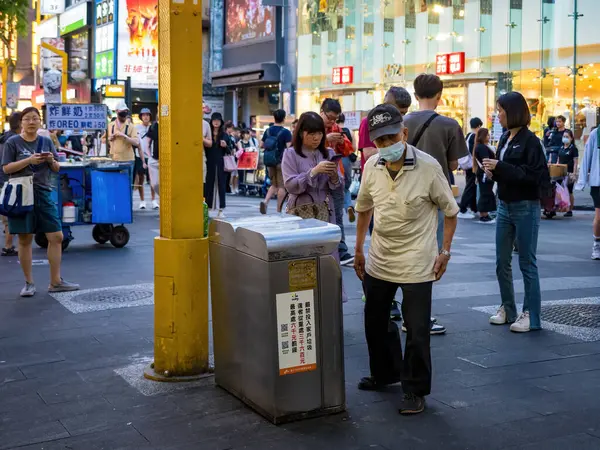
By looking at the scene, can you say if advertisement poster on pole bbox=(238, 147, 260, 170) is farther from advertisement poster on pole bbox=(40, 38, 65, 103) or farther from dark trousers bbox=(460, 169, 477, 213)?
dark trousers bbox=(460, 169, 477, 213)

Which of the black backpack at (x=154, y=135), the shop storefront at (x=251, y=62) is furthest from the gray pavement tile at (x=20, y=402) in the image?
the shop storefront at (x=251, y=62)

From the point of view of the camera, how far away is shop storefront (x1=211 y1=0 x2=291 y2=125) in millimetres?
36594

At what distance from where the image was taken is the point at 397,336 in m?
5.41

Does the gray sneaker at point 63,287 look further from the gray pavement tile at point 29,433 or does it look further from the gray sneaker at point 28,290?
the gray pavement tile at point 29,433

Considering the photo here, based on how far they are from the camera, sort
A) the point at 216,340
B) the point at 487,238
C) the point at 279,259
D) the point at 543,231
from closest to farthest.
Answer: the point at 279,259
the point at 216,340
the point at 487,238
the point at 543,231

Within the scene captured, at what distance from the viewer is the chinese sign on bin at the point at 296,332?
15.5ft

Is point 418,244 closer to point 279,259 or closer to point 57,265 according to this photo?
point 279,259

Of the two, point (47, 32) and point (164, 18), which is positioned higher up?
point (47, 32)

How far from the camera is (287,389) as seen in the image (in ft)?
15.6

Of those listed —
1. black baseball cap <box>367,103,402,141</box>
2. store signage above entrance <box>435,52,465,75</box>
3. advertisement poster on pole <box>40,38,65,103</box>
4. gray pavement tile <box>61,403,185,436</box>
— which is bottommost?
gray pavement tile <box>61,403,185,436</box>

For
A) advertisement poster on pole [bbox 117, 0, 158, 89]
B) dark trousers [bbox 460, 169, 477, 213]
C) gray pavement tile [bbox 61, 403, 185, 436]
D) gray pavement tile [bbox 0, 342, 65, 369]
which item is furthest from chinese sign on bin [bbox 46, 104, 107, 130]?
advertisement poster on pole [bbox 117, 0, 158, 89]

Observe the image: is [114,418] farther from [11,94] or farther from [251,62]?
[11,94]

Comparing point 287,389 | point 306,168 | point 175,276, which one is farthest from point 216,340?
point 306,168

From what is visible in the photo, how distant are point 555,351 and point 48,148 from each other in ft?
17.4
